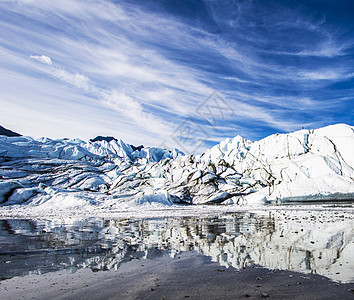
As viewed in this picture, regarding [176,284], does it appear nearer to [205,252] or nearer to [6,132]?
[205,252]

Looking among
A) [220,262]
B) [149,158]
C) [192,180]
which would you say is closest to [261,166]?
[192,180]

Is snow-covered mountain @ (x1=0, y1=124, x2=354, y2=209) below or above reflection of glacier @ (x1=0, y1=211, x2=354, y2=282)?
above

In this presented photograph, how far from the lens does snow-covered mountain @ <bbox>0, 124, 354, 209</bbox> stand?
36.4 m

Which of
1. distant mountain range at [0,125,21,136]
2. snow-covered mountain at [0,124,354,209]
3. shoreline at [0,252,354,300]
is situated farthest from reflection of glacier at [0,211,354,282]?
distant mountain range at [0,125,21,136]

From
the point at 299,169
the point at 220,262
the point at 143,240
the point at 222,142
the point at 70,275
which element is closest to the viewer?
the point at 70,275

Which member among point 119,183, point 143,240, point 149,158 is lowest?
point 143,240

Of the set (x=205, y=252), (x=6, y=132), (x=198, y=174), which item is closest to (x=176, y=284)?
(x=205, y=252)

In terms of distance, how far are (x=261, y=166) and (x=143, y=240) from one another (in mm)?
45137

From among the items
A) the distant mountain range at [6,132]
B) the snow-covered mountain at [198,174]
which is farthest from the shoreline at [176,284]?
the distant mountain range at [6,132]

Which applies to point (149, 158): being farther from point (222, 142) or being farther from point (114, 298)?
point (114, 298)

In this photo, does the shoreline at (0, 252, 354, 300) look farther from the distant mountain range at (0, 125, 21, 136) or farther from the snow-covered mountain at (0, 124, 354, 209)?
the distant mountain range at (0, 125, 21, 136)

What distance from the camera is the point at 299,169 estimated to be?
44.3 meters

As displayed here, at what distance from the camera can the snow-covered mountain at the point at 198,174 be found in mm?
36438

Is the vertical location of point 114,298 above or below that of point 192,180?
below
